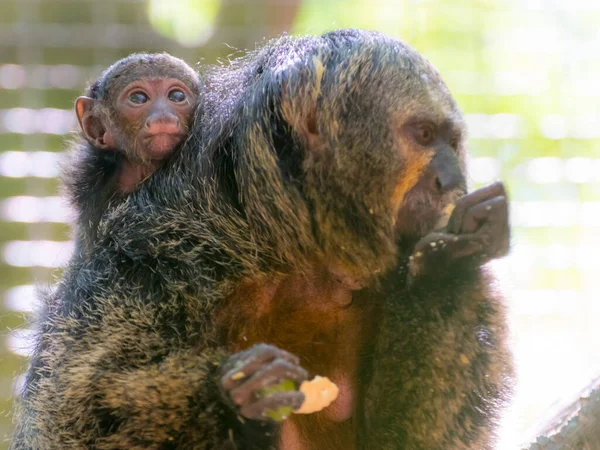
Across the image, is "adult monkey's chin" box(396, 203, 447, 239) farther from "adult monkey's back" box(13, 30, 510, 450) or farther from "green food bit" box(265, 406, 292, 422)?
"green food bit" box(265, 406, 292, 422)

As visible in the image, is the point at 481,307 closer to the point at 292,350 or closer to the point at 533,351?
the point at 292,350

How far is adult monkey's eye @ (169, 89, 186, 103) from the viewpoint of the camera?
3395mm

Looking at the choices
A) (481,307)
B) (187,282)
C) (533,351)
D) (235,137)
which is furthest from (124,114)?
A: (533,351)

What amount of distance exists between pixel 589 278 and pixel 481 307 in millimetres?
3866

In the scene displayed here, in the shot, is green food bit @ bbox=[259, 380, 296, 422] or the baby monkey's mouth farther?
the baby monkey's mouth

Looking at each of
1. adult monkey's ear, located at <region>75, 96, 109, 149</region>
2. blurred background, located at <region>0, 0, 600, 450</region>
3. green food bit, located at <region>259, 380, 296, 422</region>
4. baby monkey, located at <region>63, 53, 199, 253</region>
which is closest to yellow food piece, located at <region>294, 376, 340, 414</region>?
green food bit, located at <region>259, 380, 296, 422</region>

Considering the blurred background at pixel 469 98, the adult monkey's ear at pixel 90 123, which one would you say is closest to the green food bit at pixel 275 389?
the adult monkey's ear at pixel 90 123

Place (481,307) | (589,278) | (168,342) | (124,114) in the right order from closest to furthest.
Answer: (168,342) < (481,307) < (124,114) < (589,278)

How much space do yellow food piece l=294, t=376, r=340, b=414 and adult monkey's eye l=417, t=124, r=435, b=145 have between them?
2.50 feet

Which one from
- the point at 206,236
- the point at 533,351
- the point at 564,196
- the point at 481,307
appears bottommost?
the point at 533,351

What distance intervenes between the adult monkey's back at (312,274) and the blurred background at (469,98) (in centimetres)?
293

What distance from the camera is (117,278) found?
2.54 meters

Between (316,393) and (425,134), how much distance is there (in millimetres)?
→ 831

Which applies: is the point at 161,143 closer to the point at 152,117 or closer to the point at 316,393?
the point at 152,117
